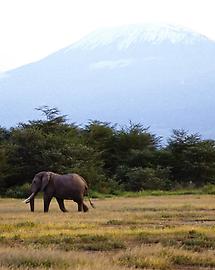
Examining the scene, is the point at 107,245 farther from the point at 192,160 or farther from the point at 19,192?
the point at 192,160

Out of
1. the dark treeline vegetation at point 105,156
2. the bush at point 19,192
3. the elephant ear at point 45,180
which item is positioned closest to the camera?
the elephant ear at point 45,180

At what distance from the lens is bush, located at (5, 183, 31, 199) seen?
40188mm

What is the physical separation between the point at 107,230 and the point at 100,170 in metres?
31.7

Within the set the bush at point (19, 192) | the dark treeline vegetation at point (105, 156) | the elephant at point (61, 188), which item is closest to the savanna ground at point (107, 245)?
the elephant at point (61, 188)

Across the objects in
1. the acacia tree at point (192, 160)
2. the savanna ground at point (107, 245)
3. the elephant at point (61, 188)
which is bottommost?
the savanna ground at point (107, 245)

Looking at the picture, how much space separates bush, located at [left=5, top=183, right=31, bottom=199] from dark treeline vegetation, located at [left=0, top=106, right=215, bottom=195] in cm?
106

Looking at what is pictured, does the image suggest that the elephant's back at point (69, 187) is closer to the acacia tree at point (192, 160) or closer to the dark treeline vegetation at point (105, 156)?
the dark treeline vegetation at point (105, 156)

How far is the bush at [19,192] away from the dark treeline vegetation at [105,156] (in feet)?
3.49

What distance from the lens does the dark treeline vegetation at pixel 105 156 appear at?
4403cm

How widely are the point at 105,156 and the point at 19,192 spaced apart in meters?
13.3

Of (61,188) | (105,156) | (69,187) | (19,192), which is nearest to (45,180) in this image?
(61,188)

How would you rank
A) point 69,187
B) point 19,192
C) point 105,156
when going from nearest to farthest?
point 69,187 < point 19,192 < point 105,156

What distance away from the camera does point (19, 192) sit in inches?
→ 1602

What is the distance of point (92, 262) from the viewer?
10.1m
